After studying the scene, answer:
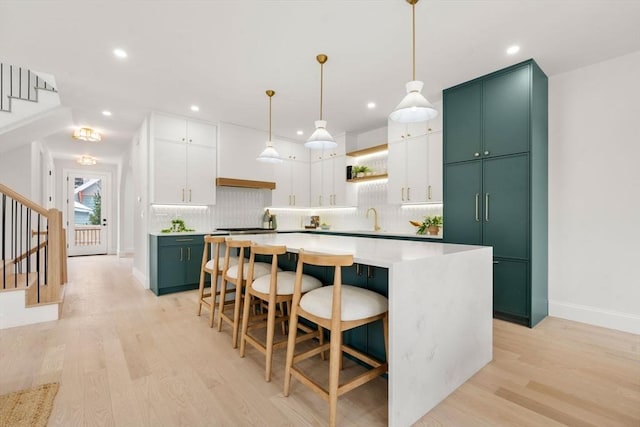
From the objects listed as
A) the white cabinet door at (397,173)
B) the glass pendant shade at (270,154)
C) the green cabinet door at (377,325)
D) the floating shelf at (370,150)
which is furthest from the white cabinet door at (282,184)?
the green cabinet door at (377,325)

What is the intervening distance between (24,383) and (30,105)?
376 centimetres

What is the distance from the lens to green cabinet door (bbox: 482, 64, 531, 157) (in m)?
3.04

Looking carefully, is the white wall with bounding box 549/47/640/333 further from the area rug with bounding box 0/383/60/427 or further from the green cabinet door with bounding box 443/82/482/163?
the area rug with bounding box 0/383/60/427

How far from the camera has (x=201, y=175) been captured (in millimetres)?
4805

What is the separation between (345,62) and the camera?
3.03 metres

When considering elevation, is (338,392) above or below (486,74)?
below

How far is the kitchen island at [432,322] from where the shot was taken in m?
1.52

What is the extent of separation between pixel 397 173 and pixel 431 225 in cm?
95

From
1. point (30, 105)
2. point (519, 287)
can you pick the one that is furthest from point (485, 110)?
point (30, 105)

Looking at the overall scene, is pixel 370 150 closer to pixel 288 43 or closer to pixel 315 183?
pixel 315 183

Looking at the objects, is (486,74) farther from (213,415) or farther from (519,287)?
(213,415)

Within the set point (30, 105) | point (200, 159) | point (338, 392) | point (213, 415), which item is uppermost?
point (30, 105)

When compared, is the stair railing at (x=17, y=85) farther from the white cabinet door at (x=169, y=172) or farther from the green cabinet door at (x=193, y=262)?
the green cabinet door at (x=193, y=262)

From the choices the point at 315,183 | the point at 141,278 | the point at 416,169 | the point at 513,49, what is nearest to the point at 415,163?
the point at 416,169
